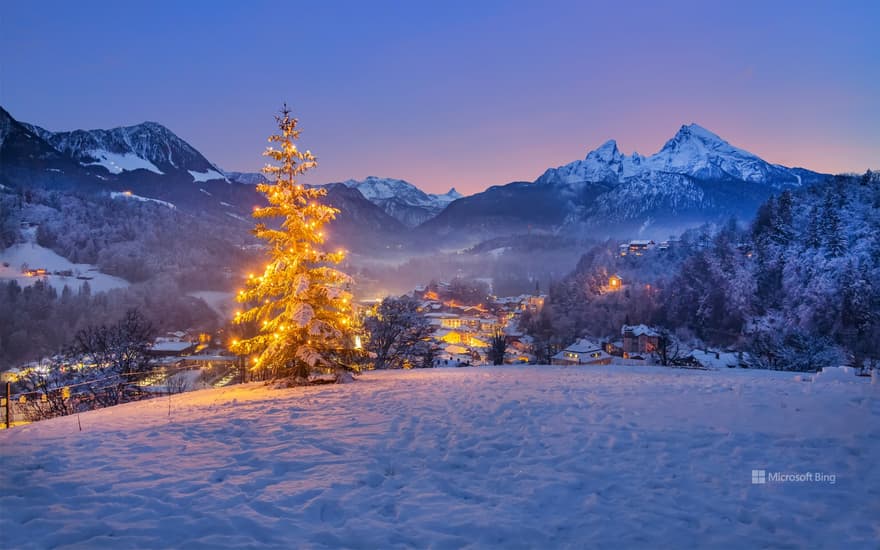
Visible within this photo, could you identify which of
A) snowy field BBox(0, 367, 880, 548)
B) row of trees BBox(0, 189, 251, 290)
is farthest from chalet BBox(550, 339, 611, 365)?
row of trees BBox(0, 189, 251, 290)

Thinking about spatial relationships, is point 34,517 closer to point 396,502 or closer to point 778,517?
point 396,502

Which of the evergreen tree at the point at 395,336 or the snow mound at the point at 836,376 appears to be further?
the evergreen tree at the point at 395,336

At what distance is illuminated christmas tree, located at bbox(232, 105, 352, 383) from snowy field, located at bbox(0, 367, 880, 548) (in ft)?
18.0

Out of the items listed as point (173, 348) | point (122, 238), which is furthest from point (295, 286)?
point (122, 238)

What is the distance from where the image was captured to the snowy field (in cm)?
485

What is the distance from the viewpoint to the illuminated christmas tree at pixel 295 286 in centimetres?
1659

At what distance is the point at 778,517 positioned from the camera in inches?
203

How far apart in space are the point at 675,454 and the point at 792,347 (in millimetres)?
51795

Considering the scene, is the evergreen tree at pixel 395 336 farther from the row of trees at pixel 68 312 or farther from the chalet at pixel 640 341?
the chalet at pixel 640 341

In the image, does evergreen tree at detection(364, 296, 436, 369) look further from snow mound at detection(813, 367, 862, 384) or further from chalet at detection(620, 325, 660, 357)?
chalet at detection(620, 325, 660, 357)

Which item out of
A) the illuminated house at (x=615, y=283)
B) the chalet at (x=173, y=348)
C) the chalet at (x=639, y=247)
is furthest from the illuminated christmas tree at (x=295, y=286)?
the chalet at (x=639, y=247)

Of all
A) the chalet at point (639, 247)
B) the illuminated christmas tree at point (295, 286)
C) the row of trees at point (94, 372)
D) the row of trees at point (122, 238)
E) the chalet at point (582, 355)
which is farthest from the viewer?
the chalet at point (639, 247)

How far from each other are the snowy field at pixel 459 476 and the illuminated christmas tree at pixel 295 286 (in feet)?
18.0

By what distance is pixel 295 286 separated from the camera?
16906mm
